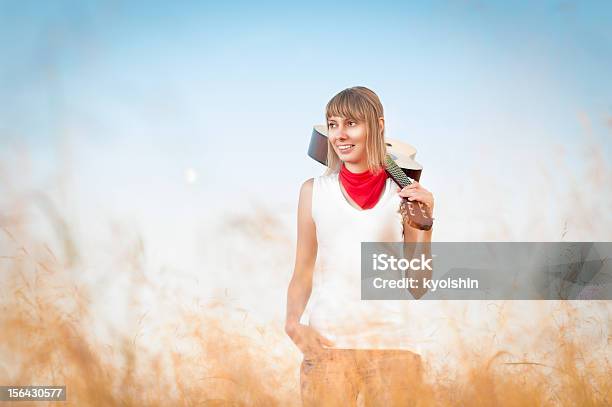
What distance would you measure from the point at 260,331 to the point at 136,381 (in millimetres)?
503

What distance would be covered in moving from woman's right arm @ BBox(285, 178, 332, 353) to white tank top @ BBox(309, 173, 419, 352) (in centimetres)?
5

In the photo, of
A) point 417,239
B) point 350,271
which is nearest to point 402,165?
point 417,239

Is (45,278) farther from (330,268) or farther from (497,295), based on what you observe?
(497,295)

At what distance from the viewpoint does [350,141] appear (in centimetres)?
317

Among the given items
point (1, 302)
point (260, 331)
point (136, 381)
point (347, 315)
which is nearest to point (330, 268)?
point (347, 315)

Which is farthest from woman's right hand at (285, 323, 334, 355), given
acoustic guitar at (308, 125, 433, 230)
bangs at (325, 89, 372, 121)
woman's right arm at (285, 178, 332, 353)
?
bangs at (325, 89, 372, 121)

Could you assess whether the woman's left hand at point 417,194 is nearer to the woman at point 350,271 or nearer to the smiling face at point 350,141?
the woman at point 350,271

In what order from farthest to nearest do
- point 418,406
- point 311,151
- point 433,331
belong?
point 311,151
point 433,331
point 418,406

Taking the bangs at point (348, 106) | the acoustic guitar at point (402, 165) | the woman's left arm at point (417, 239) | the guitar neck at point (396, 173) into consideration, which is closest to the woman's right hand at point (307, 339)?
the woman's left arm at point (417, 239)

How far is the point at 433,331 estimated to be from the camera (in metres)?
3.05

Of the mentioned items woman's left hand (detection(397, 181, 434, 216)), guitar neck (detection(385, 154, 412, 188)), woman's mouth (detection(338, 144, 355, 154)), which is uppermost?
woman's mouth (detection(338, 144, 355, 154))

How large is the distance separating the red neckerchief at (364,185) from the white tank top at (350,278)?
0.08ft

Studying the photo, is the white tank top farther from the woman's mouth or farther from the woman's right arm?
the woman's mouth

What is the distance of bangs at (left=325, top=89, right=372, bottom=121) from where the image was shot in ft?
10.5
